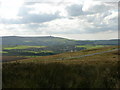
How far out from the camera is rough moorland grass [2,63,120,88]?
25.2 feet

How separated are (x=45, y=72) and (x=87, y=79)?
6.67 ft

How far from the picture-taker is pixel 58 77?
8.29m

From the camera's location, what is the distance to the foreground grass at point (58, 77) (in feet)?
25.2

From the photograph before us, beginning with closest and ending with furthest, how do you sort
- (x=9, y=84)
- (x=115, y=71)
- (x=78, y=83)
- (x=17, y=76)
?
(x=9, y=84) < (x=78, y=83) < (x=17, y=76) < (x=115, y=71)

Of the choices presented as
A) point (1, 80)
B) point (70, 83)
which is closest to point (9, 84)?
point (1, 80)

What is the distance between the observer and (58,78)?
8203 mm

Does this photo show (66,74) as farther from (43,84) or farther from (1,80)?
(1,80)

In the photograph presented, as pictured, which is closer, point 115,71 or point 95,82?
point 95,82

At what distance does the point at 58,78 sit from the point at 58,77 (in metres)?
0.09

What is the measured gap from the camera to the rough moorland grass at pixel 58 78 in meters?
7.68

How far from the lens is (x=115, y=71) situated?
10.1 m

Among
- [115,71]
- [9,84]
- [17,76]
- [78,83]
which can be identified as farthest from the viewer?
[115,71]

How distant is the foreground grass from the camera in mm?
7684

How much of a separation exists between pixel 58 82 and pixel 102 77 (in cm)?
228
